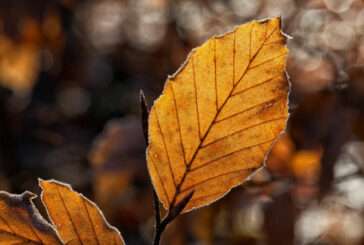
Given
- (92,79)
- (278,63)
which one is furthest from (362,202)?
(92,79)

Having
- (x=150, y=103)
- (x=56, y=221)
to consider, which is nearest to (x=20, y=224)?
(x=56, y=221)

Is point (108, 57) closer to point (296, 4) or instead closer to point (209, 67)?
point (296, 4)

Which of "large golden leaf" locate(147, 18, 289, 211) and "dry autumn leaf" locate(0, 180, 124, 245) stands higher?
"large golden leaf" locate(147, 18, 289, 211)

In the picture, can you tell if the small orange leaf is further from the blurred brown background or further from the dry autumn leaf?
the blurred brown background

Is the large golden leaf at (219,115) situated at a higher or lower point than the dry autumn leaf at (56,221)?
higher

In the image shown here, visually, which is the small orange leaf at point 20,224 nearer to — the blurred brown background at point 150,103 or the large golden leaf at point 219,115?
the large golden leaf at point 219,115

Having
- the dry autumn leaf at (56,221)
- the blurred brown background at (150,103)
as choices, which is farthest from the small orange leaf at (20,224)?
the blurred brown background at (150,103)

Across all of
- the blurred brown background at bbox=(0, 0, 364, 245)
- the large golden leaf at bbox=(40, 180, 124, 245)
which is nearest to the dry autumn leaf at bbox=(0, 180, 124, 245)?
the large golden leaf at bbox=(40, 180, 124, 245)

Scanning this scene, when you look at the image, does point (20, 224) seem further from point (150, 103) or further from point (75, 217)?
point (150, 103)
